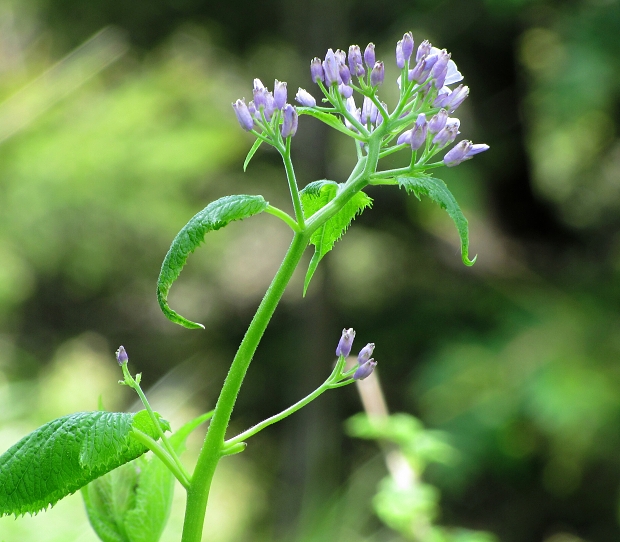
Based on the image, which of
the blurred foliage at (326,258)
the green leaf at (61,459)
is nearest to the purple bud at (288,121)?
the green leaf at (61,459)

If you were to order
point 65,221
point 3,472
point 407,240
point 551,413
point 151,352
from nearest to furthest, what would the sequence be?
point 3,472 → point 551,413 → point 65,221 → point 407,240 → point 151,352

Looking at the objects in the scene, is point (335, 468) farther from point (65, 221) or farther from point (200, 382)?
point (65, 221)

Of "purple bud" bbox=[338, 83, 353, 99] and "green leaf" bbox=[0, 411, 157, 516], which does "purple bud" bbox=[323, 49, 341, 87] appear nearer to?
"purple bud" bbox=[338, 83, 353, 99]

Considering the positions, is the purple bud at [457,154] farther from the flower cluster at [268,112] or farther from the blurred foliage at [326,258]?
the blurred foliage at [326,258]

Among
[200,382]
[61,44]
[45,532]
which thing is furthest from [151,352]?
[45,532]

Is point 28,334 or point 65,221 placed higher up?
point 65,221

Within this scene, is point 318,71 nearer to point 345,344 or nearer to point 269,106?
point 269,106
